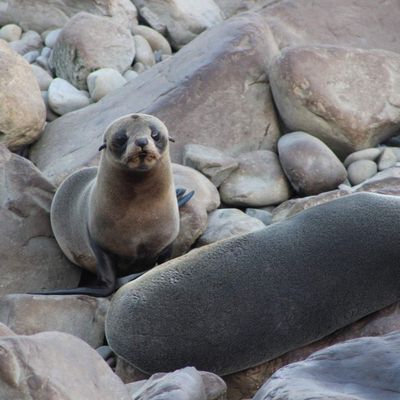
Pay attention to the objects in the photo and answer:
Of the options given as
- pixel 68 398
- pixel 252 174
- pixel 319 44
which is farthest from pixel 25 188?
pixel 68 398

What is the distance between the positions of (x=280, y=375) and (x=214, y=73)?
5.45 m

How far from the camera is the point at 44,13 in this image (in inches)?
434

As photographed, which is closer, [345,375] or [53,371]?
[345,375]

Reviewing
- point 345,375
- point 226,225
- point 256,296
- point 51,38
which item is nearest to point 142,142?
point 226,225

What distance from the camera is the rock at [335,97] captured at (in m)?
8.23

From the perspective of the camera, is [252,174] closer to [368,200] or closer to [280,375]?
[368,200]

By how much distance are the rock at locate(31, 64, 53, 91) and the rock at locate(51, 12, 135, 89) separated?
0.17 metres

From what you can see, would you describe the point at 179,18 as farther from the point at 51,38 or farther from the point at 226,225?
the point at 226,225

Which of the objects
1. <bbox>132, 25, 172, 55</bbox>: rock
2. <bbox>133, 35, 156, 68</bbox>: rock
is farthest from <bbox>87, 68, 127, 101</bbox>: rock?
<bbox>132, 25, 172, 55</bbox>: rock

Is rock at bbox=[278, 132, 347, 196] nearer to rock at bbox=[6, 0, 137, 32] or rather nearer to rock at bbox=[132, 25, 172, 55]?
rock at bbox=[132, 25, 172, 55]

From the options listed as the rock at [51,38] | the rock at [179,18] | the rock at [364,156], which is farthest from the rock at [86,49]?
the rock at [364,156]

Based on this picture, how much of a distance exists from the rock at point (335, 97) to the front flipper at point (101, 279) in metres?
2.14

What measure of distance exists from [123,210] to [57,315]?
0.89 meters

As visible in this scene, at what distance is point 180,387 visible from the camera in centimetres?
400
